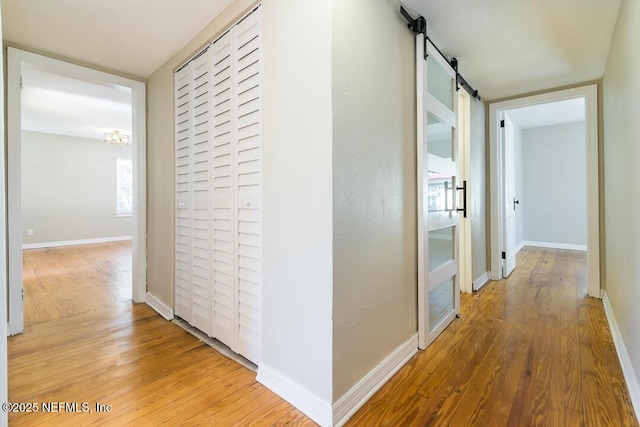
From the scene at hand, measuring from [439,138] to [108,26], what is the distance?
2.53 meters

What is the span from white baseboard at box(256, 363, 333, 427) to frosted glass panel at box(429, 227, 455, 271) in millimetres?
1182

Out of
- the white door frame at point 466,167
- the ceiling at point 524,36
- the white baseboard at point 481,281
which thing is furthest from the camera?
the white baseboard at point 481,281

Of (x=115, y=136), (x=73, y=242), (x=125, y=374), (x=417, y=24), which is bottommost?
(x=125, y=374)

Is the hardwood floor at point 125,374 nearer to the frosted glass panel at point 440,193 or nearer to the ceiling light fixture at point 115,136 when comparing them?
the frosted glass panel at point 440,193

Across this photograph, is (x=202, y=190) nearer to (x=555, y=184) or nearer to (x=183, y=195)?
(x=183, y=195)

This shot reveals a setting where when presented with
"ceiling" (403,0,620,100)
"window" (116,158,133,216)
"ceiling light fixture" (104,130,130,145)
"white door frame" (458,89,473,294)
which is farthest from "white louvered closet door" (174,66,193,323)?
"window" (116,158,133,216)

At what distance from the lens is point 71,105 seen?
4141 millimetres

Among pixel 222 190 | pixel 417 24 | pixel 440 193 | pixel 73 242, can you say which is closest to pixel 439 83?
pixel 417 24

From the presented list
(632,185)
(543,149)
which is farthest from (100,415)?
(543,149)

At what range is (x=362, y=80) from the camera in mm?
1443

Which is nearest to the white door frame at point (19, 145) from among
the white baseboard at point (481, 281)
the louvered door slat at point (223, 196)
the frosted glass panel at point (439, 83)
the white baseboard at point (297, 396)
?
the louvered door slat at point (223, 196)

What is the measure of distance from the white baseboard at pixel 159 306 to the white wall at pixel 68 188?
16.7ft

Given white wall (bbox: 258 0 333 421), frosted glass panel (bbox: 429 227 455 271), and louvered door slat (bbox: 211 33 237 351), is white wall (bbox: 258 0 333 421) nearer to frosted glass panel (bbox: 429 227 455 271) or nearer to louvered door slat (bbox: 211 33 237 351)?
louvered door slat (bbox: 211 33 237 351)

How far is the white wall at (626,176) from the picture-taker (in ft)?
4.79
